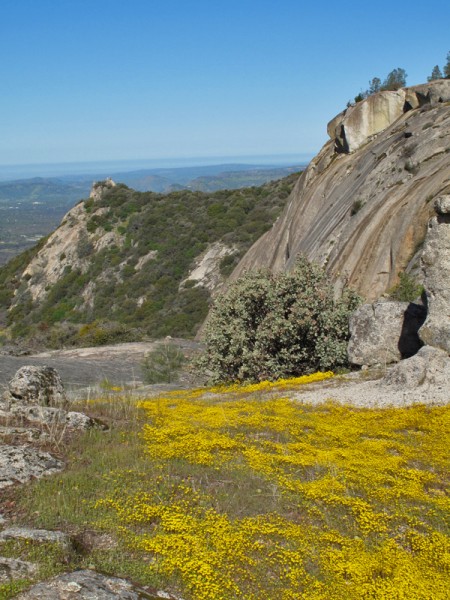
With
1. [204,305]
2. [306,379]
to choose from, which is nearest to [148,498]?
[306,379]

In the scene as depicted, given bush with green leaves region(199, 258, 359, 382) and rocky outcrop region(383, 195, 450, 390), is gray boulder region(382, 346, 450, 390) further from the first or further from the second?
bush with green leaves region(199, 258, 359, 382)

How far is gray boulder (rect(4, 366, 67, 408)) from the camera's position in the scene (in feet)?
54.7

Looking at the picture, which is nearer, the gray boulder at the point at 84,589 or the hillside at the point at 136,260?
the gray boulder at the point at 84,589

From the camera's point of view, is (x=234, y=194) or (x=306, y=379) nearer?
(x=306, y=379)

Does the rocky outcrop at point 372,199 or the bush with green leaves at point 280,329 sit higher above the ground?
the rocky outcrop at point 372,199

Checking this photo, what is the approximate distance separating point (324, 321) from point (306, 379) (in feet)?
9.88

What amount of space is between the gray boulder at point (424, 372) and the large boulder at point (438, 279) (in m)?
0.63

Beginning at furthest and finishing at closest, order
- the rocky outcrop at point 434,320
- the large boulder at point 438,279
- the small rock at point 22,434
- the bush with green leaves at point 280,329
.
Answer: the bush with green leaves at point 280,329, the large boulder at point 438,279, the rocky outcrop at point 434,320, the small rock at point 22,434

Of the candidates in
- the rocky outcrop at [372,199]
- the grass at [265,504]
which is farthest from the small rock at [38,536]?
the rocky outcrop at [372,199]

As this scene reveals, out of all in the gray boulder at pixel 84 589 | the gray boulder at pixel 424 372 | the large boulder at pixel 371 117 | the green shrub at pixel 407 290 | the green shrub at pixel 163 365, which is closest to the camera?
the gray boulder at pixel 84 589

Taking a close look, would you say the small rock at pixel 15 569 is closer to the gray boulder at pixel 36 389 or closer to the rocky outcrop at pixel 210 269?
the gray boulder at pixel 36 389

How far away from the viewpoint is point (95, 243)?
8175 cm

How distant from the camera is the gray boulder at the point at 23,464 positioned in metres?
10.4

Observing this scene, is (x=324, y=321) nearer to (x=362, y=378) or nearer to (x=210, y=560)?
(x=362, y=378)
